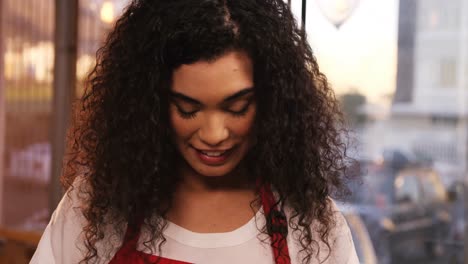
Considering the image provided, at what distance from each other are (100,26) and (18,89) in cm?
63

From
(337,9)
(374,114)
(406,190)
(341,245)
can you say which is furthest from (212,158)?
(406,190)

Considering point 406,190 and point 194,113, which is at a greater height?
point 194,113

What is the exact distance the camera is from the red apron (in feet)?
3.78

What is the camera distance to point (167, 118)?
1145mm

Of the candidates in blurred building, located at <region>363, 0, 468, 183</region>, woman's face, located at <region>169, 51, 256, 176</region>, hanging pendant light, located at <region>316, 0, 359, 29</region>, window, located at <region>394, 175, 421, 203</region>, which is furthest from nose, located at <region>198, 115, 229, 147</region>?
window, located at <region>394, 175, 421, 203</region>

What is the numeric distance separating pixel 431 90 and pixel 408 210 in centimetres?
51

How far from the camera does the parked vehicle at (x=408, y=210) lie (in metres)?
2.66

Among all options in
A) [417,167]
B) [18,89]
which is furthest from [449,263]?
[18,89]

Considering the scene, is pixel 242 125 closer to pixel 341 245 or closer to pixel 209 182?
pixel 209 182

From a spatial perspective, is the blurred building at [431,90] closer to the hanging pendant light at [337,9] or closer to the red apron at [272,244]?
the hanging pendant light at [337,9]

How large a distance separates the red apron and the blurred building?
1195mm

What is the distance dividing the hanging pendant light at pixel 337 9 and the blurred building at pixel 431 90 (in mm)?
469

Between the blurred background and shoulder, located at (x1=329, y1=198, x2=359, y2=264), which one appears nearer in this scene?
shoulder, located at (x1=329, y1=198, x2=359, y2=264)

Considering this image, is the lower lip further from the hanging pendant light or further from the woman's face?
the hanging pendant light
